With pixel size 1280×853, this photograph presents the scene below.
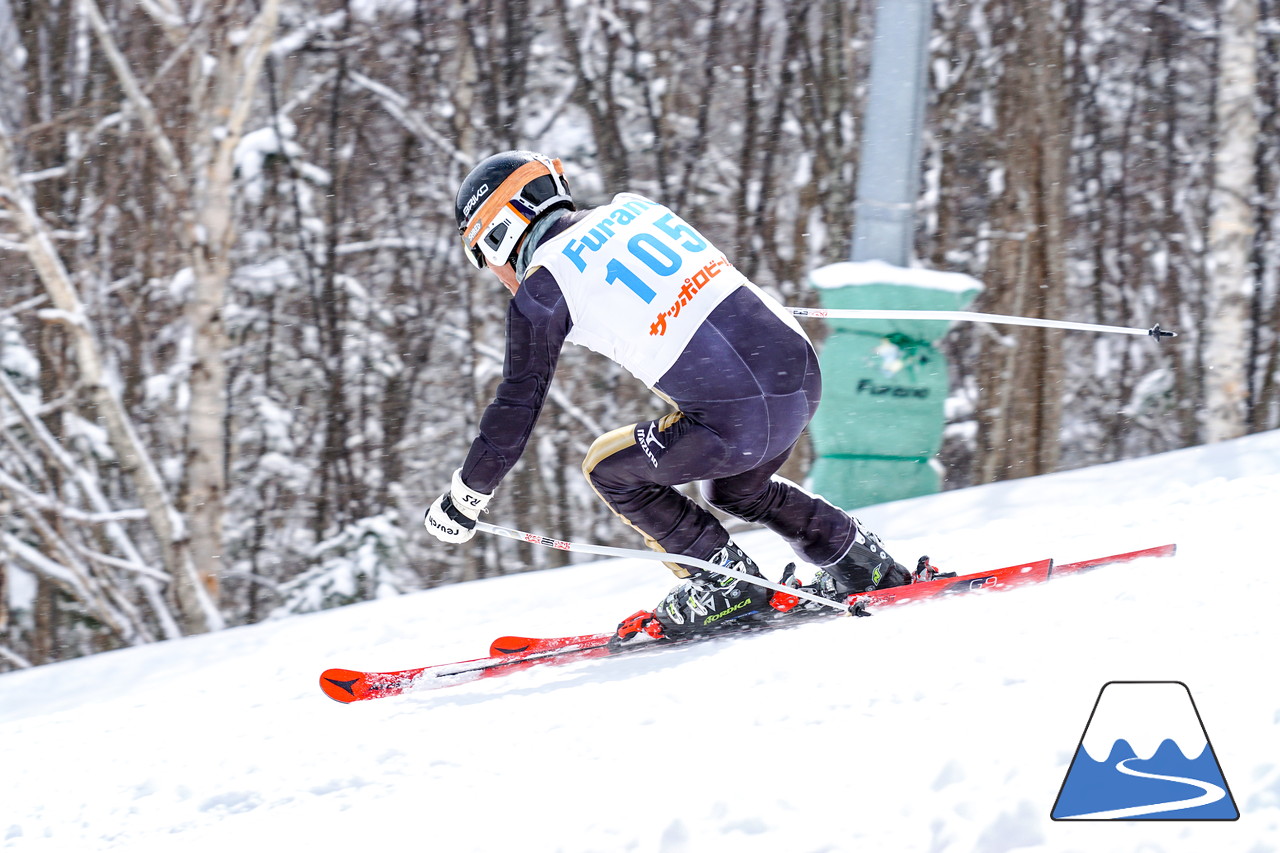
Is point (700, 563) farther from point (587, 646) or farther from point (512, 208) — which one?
point (512, 208)

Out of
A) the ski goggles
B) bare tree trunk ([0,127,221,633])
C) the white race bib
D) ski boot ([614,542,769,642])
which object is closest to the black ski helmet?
the ski goggles

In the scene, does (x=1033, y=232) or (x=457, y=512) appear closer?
(x=457, y=512)

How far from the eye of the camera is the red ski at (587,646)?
322cm

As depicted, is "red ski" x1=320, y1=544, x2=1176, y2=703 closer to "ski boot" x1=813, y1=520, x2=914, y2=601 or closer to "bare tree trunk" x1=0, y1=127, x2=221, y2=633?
"ski boot" x1=813, y1=520, x2=914, y2=601

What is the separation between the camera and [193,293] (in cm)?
758

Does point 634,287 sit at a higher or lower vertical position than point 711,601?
higher

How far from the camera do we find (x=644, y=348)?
287 cm

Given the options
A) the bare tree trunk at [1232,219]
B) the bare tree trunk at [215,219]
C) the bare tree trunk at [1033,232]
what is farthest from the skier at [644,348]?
the bare tree trunk at [1033,232]

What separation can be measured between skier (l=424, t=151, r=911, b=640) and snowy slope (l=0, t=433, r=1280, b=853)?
0.52 m


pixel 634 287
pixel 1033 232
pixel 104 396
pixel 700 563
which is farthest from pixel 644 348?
pixel 1033 232

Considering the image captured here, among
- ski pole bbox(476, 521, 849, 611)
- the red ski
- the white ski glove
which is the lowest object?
the red ski

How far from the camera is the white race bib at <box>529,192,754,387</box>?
112 inches

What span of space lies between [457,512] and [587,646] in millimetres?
705

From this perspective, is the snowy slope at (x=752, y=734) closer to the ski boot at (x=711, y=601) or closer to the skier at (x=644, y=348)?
the ski boot at (x=711, y=601)
